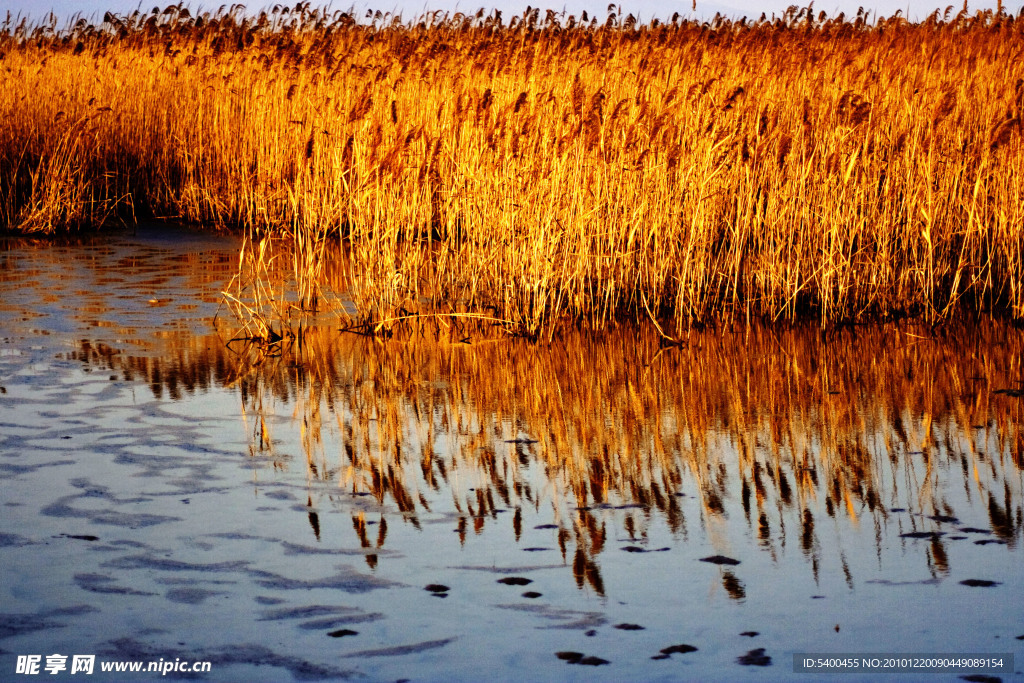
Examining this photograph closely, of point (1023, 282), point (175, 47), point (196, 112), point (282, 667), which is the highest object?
point (175, 47)

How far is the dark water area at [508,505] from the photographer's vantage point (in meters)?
2.74

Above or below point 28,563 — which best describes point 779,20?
above

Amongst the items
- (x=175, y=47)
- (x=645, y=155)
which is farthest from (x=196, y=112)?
(x=645, y=155)

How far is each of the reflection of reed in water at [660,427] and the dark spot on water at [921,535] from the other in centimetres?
2

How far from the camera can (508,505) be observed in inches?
145

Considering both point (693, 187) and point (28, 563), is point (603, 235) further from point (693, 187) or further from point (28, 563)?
point (28, 563)

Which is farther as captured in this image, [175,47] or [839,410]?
[175,47]

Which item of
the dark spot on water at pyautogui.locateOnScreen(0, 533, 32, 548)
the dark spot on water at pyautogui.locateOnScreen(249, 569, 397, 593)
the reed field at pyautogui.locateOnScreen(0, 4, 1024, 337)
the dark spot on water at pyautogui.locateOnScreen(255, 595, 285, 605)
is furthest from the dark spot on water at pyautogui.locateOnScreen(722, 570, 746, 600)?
the reed field at pyautogui.locateOnScreen(0, 4, 1024, 337)

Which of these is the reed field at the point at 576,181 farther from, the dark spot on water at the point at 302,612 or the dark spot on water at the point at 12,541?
the dark spot on water at the point at 302,612

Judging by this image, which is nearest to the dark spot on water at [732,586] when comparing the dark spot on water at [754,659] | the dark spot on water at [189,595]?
the dark spot on water at [754,659]

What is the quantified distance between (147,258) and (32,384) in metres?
3.84

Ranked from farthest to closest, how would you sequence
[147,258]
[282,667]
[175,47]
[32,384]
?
[175,47] < [147,258] < [32,384] < [282,667]

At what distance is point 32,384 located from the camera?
16.9 ft

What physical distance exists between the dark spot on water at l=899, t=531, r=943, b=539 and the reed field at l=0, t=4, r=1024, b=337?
306 centimetres
